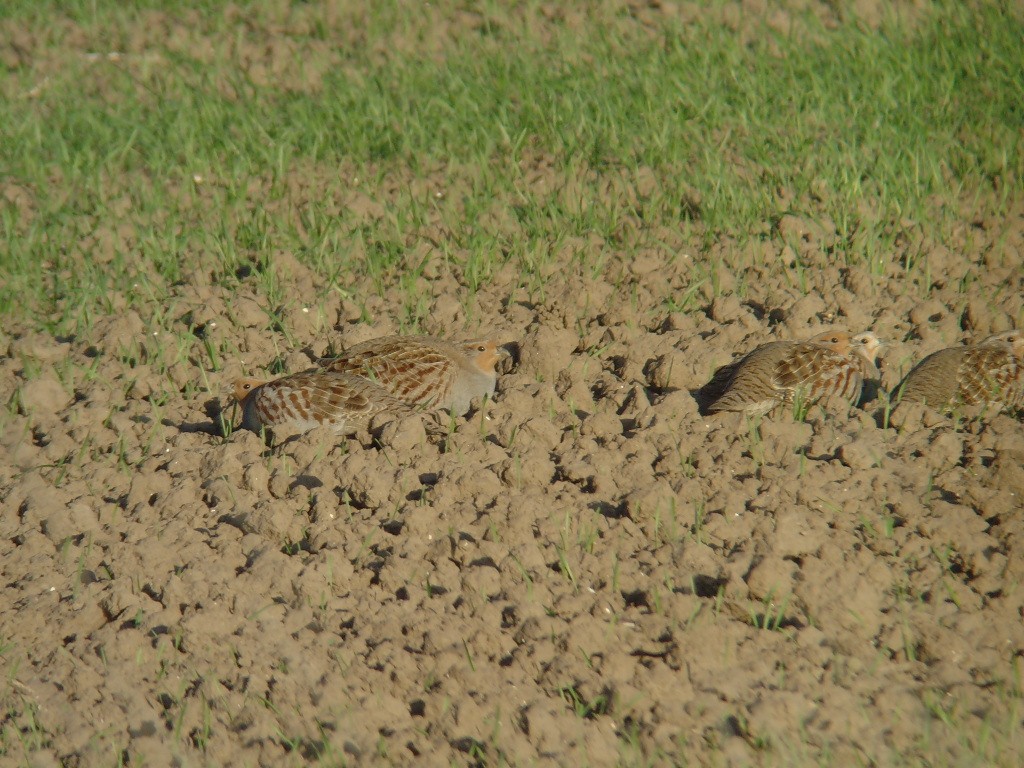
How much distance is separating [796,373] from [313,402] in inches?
82.8

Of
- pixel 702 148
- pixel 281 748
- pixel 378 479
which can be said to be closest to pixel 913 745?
pixel 281 748

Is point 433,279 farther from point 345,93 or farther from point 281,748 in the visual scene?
point 281,748

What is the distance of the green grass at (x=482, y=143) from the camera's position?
250 inches

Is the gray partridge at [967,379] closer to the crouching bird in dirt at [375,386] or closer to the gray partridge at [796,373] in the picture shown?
the gray partridge at [796,373]

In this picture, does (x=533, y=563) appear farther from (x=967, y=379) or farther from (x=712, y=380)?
(x=967, y=379)

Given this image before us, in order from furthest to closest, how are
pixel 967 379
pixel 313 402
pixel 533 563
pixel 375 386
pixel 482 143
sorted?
pixel 482 143
pixel 375 386
pixel 313 402
pixel 967 379
pixel 533 563

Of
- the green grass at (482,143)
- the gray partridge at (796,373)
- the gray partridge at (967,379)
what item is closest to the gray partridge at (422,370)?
the green grass at (482,143)

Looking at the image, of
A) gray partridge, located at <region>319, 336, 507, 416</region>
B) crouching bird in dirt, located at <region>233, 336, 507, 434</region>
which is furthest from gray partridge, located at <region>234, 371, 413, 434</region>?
gray partridge, located at <region>319, 336, 507, 416</region>

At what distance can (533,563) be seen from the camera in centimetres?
416

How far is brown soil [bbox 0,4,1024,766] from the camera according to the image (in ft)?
11.7

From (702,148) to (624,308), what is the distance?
1558 mm

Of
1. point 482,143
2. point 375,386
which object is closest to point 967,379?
point 375,386

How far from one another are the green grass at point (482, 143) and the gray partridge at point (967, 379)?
102cm

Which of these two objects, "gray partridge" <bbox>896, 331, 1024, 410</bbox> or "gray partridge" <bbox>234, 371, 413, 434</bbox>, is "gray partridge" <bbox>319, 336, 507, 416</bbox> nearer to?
"gray partridge" <bbox>234, 371, 413, 434</bbox>
